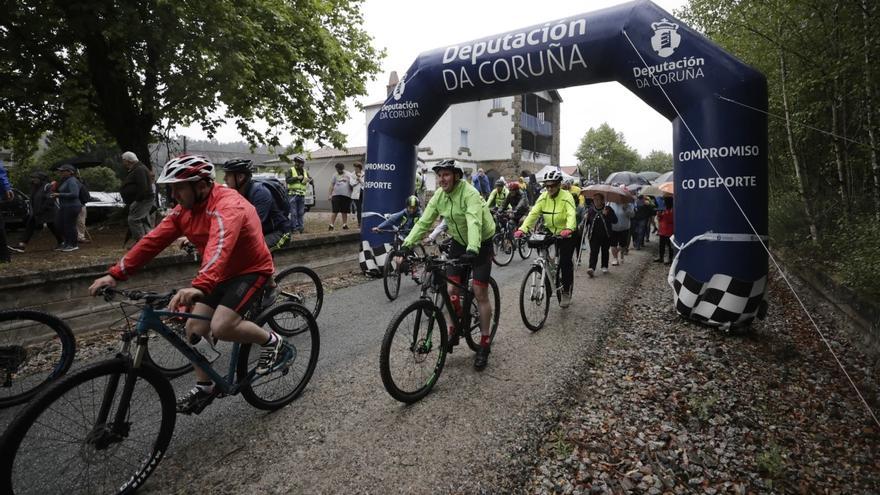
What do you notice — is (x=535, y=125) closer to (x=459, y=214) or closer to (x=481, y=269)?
(x=459, y=214)

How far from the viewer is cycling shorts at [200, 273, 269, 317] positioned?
9.72 ft

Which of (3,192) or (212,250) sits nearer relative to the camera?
(212,250)

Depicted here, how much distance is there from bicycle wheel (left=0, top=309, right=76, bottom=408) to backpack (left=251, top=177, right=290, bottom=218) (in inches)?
91.3

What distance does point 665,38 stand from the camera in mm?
5438

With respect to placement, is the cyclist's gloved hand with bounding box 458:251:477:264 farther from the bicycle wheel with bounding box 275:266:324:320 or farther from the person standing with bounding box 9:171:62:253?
the person standing with bounding box 9:171:62:253

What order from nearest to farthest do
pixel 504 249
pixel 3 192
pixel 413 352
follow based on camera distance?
pixel 413 352 < pixel 3 192 < pixel 504 249

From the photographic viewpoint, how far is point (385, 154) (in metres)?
8.30

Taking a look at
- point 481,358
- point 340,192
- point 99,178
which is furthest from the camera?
point 99,178

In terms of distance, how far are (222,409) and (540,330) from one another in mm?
3861

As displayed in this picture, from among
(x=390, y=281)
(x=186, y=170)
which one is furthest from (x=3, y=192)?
(x=390, y=281)

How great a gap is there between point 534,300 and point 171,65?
9.24 meters

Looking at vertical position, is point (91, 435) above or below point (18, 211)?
below

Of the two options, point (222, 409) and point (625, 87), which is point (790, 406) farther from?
point (222, 409)

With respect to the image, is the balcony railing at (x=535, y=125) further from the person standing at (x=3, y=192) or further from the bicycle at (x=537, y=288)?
the person standing at (x=3, y=192)
